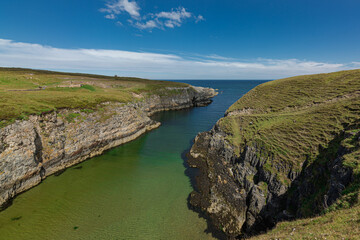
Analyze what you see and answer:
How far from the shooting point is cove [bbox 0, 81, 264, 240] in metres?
18.6

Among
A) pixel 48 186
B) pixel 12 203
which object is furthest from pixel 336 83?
pixel 12 203

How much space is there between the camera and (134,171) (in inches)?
1226

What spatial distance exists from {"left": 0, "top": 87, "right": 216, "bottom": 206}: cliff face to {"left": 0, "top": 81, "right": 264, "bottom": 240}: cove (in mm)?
2168

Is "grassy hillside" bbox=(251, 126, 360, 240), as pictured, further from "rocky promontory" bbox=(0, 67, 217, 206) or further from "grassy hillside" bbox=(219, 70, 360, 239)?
"rocky promontory" bbox=(0, 67, 217, 206)

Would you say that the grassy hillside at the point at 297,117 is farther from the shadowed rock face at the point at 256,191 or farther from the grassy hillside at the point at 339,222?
the grassy hillside at the point at 339,222

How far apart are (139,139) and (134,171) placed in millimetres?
16922

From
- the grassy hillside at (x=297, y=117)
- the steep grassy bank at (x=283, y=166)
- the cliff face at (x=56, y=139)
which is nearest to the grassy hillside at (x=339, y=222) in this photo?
the steep grassy bank at (x=283, y=166)

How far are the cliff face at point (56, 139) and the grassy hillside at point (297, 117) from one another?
93.8 ft

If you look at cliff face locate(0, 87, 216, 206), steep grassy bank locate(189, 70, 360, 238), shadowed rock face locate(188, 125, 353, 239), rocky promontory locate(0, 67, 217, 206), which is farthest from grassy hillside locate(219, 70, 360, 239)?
cliff face locate(0, 87, 216, 206)

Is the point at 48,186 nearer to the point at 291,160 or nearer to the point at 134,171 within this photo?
the point at 134,171

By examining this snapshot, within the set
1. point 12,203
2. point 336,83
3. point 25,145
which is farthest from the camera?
point 336,83

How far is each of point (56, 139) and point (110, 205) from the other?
732 inches

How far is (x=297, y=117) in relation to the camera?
27.8 metres

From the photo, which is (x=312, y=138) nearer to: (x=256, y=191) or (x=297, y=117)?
(x=297, y=117)
